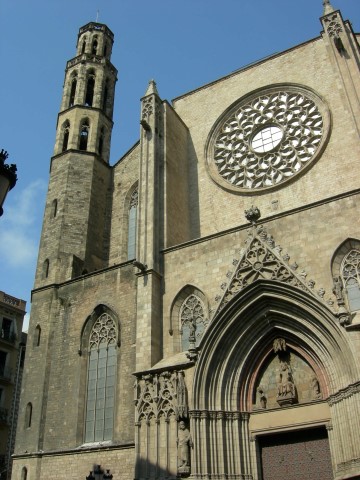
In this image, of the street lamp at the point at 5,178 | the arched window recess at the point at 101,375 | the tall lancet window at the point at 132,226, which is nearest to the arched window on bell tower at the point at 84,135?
the tall lancet window at the point at 132,226

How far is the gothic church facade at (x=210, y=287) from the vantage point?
37.6 feet

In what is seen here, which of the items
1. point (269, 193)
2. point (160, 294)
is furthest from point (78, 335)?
point (269, 193)

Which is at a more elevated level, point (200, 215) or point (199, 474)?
point (200, 215)

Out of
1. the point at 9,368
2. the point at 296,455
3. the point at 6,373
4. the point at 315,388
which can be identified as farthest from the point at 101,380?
the point at 9,368

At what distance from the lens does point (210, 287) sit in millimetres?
13352

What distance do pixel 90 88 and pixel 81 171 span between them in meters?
4.54

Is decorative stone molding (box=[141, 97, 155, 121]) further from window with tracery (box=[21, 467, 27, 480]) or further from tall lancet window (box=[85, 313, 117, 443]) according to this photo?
window with tracery (box=[21, 467, 27, 480])

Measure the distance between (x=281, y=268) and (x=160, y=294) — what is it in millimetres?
3450

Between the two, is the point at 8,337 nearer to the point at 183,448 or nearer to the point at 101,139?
the point at 101,139

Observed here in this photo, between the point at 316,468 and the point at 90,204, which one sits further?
the point at 90,204

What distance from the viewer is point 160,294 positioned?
14.1m

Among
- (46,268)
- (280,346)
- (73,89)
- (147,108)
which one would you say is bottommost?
(280,346)

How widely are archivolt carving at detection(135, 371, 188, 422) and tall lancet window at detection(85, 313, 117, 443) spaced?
5.55 ft

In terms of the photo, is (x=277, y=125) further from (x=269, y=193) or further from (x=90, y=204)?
(x=90, y=204)
